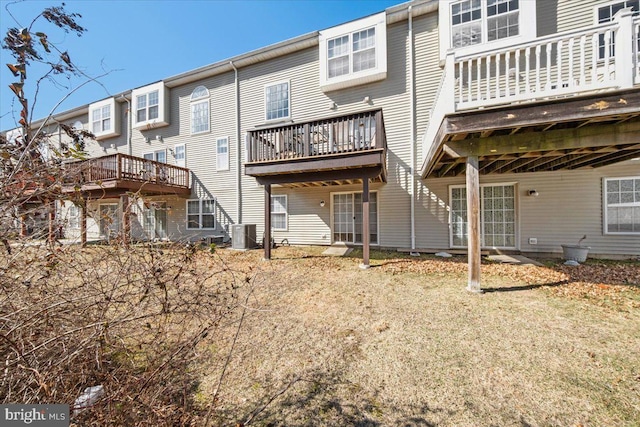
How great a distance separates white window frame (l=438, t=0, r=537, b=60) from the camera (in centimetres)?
689

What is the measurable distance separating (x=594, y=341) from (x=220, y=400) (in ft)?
13.9

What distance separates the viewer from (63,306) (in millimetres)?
1922

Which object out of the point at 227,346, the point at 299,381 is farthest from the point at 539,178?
the point at 227,346

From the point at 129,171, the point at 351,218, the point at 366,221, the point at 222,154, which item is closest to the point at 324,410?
the point at 366,221

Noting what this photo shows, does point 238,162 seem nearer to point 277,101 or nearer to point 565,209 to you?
point 277,101

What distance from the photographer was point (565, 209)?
724cm

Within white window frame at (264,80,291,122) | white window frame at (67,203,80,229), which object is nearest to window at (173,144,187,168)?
white window frame at (264,80,291,122)

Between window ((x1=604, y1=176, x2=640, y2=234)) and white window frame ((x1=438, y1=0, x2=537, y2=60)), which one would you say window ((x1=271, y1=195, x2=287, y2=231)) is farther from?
window ((x1=604, y1=176, x2=640, y2=234))

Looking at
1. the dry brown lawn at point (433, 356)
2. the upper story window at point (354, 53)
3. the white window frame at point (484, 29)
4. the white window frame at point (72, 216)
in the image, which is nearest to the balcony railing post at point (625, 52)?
the white window frame at point (484, 29)

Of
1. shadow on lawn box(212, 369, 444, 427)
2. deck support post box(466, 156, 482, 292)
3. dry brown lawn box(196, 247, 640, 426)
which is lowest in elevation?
shadow on lawn box(212, 369, 444, 427)

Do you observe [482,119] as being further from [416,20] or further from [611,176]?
[416,20]

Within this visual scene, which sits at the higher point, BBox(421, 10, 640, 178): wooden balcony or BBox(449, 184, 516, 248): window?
BBox(421, 10, 640, 178): wooden balcony

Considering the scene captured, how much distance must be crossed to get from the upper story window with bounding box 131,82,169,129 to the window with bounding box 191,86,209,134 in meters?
1.50

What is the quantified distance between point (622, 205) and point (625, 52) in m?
5.73
